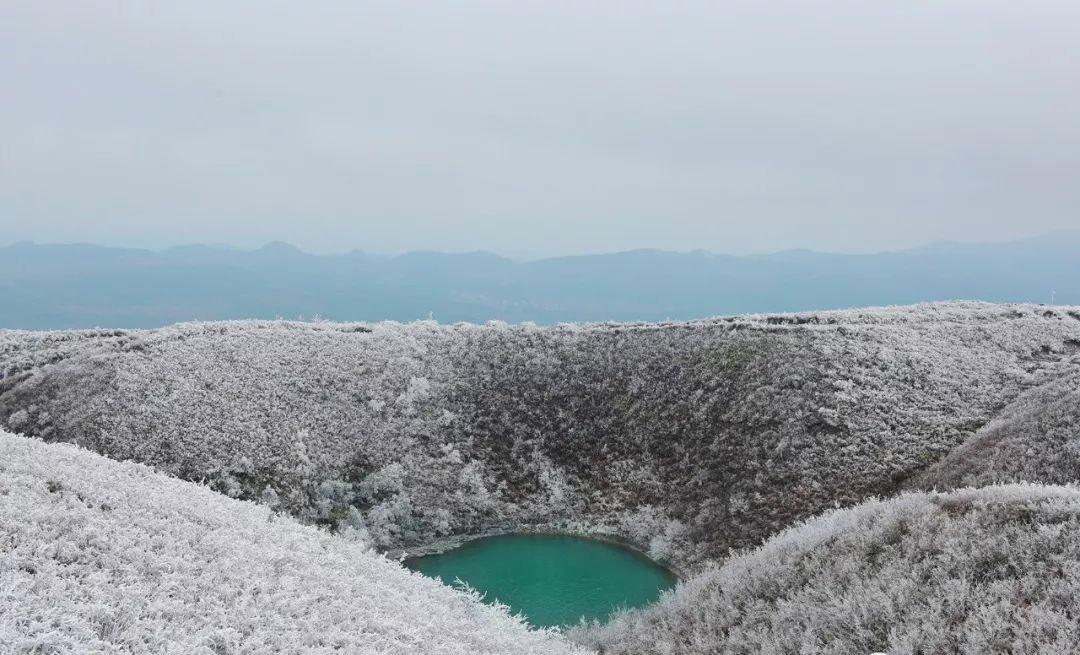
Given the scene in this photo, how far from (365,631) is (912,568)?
33.3ft

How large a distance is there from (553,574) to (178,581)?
56.4 ft

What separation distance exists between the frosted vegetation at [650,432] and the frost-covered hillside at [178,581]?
484 cm

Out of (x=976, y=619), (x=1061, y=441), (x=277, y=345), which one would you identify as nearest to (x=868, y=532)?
(x=976, y=619)

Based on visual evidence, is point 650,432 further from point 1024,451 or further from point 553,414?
point 1024,451

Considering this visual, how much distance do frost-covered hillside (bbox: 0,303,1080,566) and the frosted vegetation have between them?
12cm

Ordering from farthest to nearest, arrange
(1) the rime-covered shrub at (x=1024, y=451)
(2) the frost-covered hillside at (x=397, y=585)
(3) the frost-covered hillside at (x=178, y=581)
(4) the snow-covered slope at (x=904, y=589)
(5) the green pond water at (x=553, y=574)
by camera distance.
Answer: (5) the green pond water at (x=553, y=574) → (1) the rime-covered shrub at (x=1024, y=451) → (4) the snow-covered slope at (x=904, y=589) → (2) the frost-covered hillside at (x=397, y=585) → (3) the frost-covered hillside at (x=178, y=581)

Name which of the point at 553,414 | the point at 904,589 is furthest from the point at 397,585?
the point at 553,414

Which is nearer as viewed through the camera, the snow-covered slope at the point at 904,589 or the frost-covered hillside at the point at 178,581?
the frost-covered hillside at the point at 178,581

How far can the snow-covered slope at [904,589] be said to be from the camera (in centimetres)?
1048

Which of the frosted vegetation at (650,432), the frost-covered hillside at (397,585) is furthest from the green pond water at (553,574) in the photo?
the frost-covered hillside at (397,585)

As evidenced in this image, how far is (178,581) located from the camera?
918 centimetres

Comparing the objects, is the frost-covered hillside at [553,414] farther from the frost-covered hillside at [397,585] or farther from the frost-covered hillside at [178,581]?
the frost-covered hillside at [178,581]

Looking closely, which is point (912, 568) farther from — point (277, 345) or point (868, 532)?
point (277, 345)

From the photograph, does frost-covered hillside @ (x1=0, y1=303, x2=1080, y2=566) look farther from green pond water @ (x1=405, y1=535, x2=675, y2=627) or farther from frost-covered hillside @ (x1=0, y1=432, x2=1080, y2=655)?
frost-covered hillside @ (x1=0, y1=432, x2=1080, y2=655)
